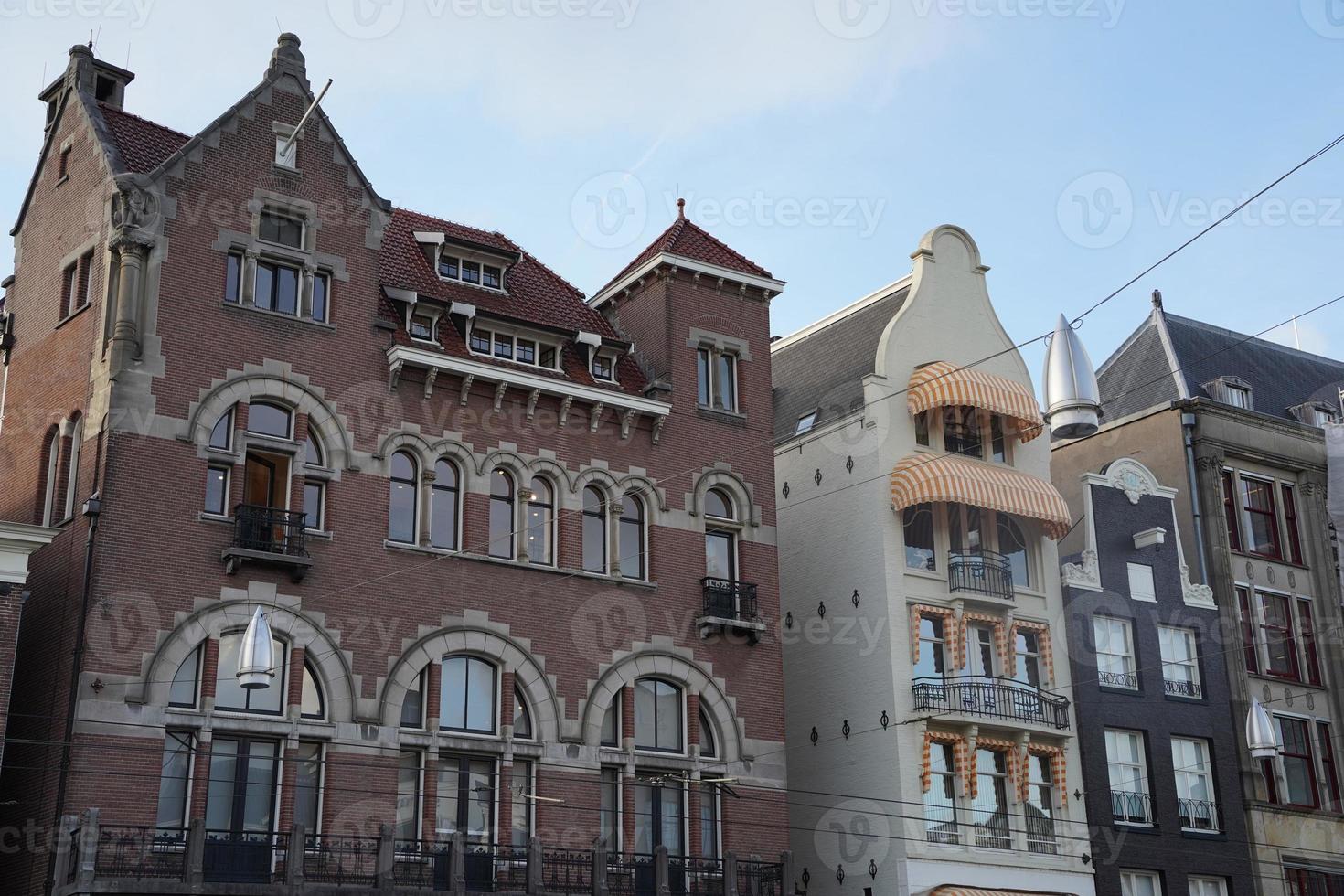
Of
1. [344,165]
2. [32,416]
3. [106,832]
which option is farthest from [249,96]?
[106,832]

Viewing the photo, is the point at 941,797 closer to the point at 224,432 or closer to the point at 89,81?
the point at 224,432

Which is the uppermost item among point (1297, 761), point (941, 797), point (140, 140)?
point (140, 140)

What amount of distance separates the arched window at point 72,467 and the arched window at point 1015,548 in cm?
2182

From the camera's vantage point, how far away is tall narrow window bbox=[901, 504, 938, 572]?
4034 centimetres

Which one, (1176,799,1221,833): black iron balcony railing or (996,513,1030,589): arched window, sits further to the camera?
(1176,799,1221,833): black iron balcony railing

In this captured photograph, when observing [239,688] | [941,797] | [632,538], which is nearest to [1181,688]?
[941,797]

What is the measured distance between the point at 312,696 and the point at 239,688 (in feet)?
4.44

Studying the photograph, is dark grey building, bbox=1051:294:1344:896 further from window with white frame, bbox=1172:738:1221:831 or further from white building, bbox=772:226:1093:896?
white building, bbox=772:226:1093:896

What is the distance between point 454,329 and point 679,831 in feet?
37.2

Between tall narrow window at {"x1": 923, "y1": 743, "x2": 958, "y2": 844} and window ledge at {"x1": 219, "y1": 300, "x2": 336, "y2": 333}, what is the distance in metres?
16.5

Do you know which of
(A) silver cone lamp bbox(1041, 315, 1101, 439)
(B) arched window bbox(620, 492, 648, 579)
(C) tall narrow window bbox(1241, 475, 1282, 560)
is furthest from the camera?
(C) tall narrow window bbox(1241, 475, 1282, 560)

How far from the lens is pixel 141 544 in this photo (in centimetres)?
2978

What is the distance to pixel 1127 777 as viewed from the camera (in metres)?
42.5

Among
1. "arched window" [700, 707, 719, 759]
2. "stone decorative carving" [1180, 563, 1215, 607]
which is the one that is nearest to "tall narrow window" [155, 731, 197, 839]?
"arched window" [700, 707, 719, 759]
